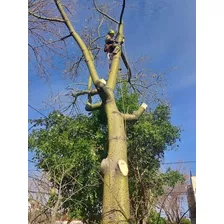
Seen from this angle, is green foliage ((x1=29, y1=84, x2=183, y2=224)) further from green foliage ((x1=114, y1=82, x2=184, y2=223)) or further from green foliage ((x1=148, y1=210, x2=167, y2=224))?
green foliage ((x1=148, y1=210, x2=167, y2=224))

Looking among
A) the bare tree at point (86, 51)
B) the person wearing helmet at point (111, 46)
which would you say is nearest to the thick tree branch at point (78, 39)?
the bare tree at point (86, 51)

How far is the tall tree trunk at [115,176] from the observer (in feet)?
5.17

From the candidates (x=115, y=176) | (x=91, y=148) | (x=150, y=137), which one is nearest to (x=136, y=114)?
(x=150, y=137)

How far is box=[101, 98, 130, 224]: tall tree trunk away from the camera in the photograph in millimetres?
1575

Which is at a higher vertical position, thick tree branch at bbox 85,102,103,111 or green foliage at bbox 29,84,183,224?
thick tree branch at bbox 85,102,103,111

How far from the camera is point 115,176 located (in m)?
1.65

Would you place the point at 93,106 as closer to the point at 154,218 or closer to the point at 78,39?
the point at 78,39

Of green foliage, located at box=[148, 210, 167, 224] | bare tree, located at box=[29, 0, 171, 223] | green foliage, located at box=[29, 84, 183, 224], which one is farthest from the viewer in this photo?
green foliage, located at box=[29, 84, 183, 224]

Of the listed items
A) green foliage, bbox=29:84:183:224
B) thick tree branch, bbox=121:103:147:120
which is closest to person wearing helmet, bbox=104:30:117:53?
green foliage, bbox=29:84:183:224

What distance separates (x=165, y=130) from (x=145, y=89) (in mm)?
304

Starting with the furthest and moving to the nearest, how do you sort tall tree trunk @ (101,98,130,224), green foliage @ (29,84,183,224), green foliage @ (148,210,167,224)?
green foliage @ (29,84,183,224), tall tree trunk @ (101,98,130,224), green foliage @ (148,210,167,224)

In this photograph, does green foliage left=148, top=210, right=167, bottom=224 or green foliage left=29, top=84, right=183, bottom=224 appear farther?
green foliage left=29, top=84, right=183, bottom=224
